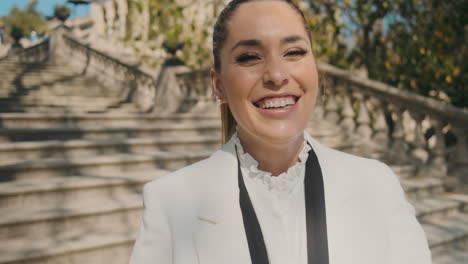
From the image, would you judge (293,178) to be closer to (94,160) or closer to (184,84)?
(94,160)

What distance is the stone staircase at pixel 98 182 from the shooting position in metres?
3.07

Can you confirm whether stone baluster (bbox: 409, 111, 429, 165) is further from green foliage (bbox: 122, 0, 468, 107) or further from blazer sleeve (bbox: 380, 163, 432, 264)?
blazer sleeve (bbox: 380, 163, 432, 264)

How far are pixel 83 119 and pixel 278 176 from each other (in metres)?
4.78

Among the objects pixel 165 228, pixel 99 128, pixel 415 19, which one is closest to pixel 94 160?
pixel 99 128

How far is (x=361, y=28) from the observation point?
6.85 m

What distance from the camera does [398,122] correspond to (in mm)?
5590

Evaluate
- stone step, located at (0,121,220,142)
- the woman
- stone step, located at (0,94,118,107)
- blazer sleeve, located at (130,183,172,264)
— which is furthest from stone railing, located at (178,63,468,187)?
stone step, located at (0,94,118,107)

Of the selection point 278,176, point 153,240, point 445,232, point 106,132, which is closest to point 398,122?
point 445,232

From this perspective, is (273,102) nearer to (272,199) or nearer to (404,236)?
(272,199)

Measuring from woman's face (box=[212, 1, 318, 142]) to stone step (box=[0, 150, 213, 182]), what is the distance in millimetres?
3364

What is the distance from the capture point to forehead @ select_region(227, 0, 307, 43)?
43.1 inches

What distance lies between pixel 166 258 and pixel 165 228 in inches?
3.1

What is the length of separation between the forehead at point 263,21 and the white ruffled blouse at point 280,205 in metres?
0.37

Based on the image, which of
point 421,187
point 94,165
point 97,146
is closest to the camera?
point 94,165
